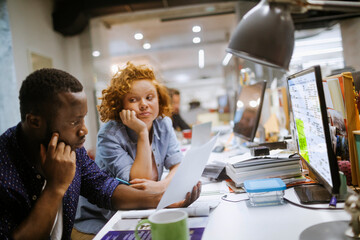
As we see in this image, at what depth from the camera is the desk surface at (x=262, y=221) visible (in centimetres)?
A: 75

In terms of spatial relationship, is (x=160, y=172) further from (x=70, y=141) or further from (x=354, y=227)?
(x=354, y=227)

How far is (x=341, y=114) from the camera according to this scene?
3.52ft

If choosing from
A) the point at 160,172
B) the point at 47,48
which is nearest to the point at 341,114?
the point at 160,172

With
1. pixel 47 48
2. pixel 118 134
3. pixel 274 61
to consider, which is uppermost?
pixel 47 48

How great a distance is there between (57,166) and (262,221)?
26.3 inches

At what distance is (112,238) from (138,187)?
0.39m

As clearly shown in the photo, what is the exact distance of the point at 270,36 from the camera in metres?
0.62

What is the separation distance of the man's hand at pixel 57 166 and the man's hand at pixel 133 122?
24.0 inches

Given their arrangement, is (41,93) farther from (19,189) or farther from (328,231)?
(328,231)

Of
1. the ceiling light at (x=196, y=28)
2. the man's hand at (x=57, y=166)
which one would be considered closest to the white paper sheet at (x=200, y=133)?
the man's hand at (x=57, y=166)

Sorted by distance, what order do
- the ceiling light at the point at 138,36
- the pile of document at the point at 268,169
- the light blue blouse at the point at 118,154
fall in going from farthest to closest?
the ceiling light at the point at 138,36 → the light blue blouse at the point at 118,154 → the pile of document at the point at 268,169

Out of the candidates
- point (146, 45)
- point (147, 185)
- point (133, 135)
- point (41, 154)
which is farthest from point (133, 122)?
point (146, 45)

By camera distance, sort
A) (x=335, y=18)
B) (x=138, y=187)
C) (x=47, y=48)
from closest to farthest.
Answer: (x=138, y=187) < (x=47, y=48) < (x=335, y=18)

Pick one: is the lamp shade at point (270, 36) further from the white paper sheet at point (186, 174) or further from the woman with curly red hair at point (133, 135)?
the woman with curly red hair at point (133, 135)
